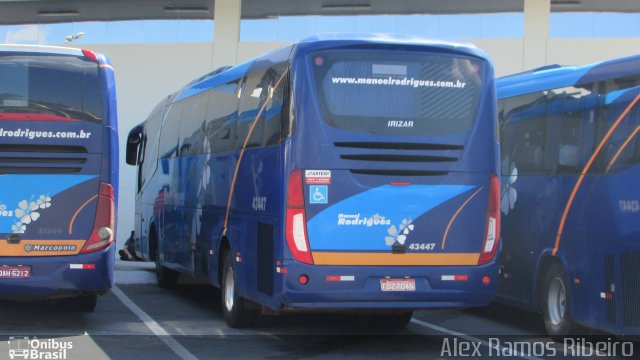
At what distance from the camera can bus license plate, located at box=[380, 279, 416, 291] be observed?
31.6 feet

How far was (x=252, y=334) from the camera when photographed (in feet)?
37.2

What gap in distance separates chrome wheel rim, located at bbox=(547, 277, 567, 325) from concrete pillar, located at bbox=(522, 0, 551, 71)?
528 inches

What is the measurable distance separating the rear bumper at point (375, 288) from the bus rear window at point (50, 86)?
369 cm

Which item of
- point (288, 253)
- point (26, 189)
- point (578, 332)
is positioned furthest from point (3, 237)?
point (578, 332)

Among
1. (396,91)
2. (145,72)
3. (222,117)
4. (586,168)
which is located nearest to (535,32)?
(145,72)

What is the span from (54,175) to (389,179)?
14.0 feet

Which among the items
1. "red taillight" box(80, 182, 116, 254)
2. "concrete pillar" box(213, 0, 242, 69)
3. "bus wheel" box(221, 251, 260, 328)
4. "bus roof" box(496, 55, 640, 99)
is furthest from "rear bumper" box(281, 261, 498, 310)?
"concrete pillar" box(213, 0, 242, 69)

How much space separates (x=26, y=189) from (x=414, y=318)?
228 inches

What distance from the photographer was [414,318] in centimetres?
1338

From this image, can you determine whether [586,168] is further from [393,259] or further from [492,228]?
[393,259]

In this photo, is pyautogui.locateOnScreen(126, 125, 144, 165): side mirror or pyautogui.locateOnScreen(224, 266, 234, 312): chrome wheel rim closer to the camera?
pyautogui.locateOnScreen(224, 266, 234, 312): chrome wheel rim

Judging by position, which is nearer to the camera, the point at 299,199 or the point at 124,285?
the point at 299,199

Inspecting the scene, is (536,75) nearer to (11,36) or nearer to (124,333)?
(124,333)

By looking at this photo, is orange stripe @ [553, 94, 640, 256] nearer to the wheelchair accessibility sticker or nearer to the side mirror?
A: the wheelchair accessibility sticker
